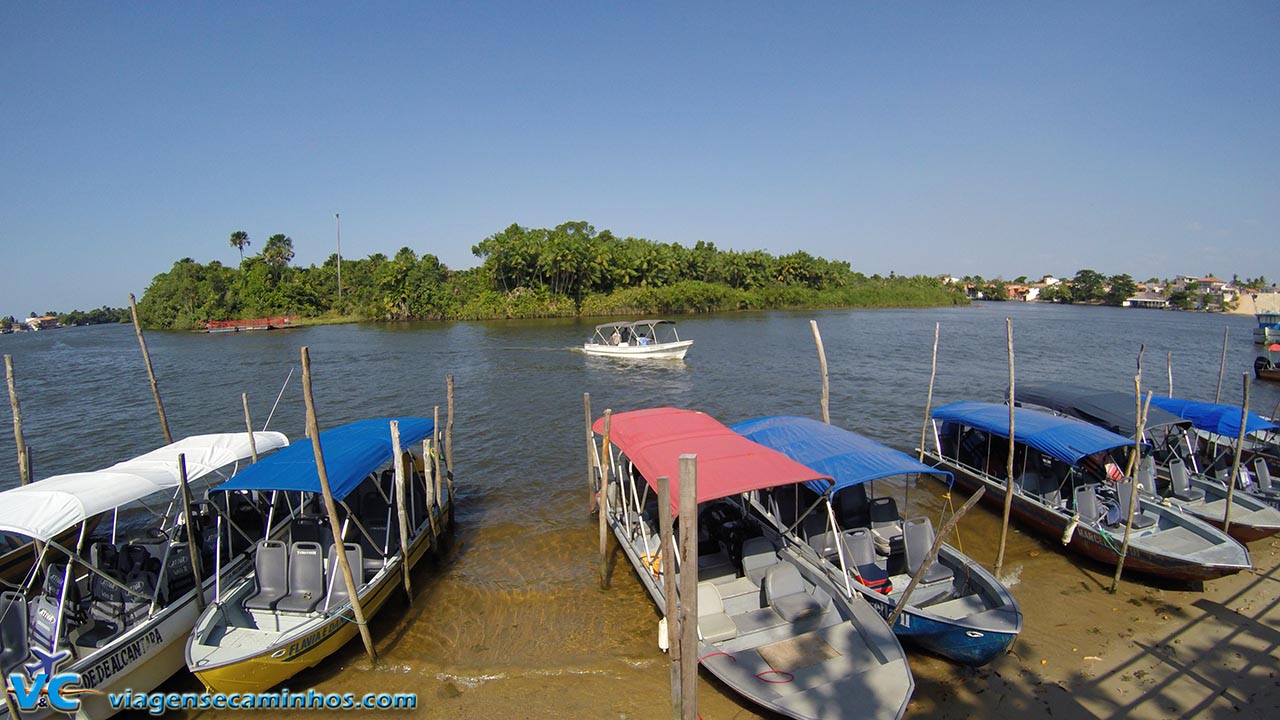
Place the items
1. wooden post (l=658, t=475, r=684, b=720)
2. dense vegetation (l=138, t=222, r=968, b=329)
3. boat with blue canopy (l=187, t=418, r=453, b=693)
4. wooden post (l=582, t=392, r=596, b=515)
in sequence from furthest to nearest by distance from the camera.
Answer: dense vegetation (l=138, t=222, r=968, b=329)
wooden post (l=582, t=392, r=596, b=515)
boat with blue canopy (l=187, t=418, r=453, b=693)
wooden post (l=658, t=475, r=684, b=720)

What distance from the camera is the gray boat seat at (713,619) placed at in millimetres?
7577

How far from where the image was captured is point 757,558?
9.20 metres

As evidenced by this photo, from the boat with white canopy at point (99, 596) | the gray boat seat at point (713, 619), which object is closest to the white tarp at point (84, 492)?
the boat with white canopy at point (99, 596)

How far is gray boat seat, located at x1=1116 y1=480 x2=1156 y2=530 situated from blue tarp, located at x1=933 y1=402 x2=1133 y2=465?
31.8 inches

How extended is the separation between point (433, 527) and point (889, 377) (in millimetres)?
27196

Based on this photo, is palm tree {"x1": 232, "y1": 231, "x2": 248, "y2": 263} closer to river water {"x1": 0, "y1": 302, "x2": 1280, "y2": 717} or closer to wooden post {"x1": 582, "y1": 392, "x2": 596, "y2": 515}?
river water {"x1": 0, "y1": 302, "x2": 1280, "y2": 717}

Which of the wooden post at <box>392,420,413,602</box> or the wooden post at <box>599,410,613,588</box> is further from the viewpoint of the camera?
the wooden post at <box>599,410,613,588</box>

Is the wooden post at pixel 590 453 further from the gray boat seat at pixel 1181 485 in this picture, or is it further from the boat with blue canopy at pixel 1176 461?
the gray boat seat at pixel 1181 485

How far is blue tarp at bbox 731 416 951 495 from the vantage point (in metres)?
8.89

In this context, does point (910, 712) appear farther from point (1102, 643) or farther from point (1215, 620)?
point (1215, 620)

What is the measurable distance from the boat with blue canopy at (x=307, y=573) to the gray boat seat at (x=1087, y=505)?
1227cm

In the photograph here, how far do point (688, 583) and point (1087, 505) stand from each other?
32.5 feet

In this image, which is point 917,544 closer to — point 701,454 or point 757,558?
point 757,558

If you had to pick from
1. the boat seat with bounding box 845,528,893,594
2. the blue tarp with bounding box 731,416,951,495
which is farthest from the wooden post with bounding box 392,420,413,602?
the boat seat with bounding box 845,528,893,594
